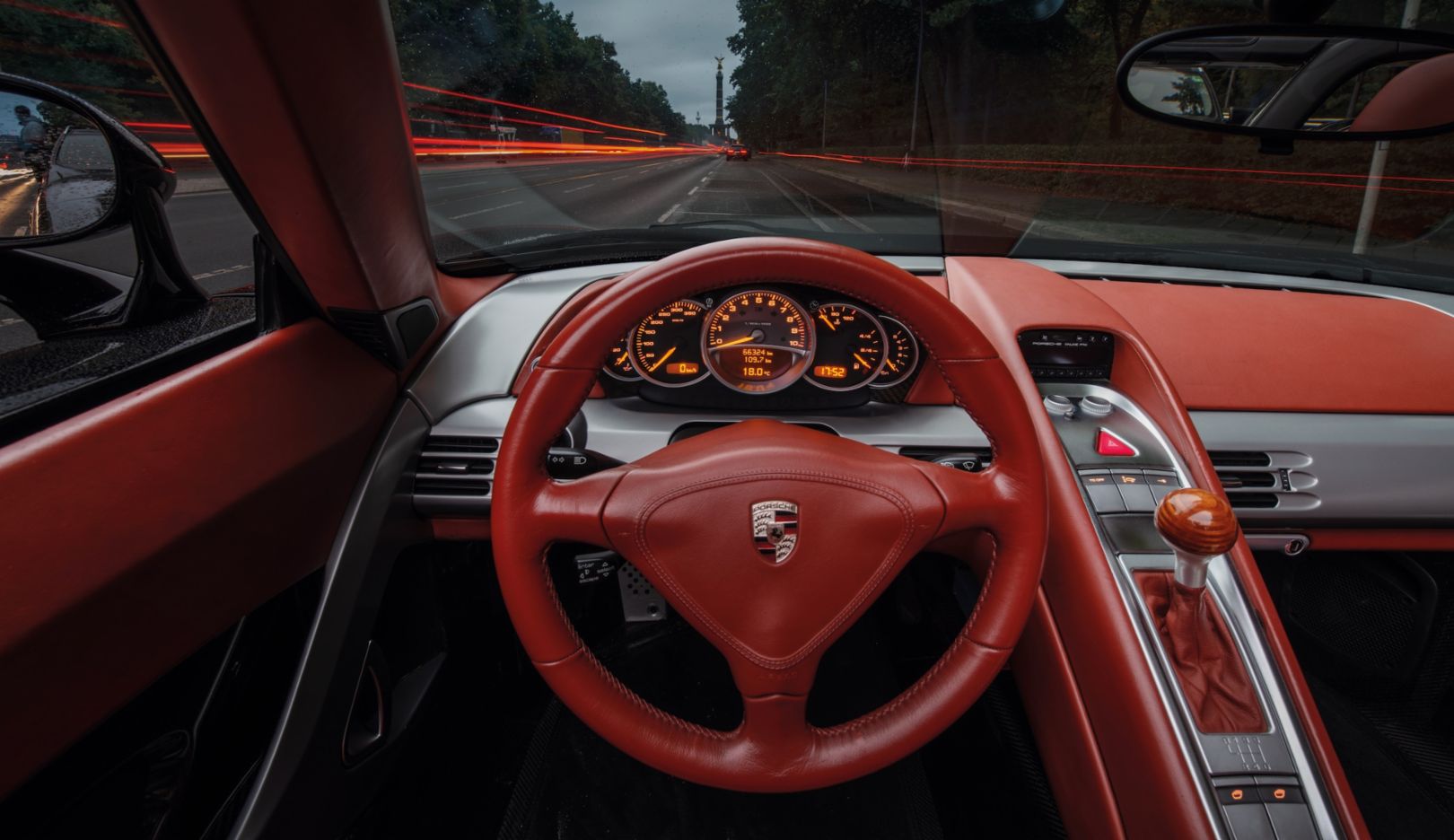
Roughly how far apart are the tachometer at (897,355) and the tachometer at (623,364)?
0.66 metres

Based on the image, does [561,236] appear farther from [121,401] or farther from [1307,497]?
[1307,497]

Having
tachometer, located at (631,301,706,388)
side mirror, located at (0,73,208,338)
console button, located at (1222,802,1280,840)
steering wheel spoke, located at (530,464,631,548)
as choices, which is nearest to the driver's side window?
side mirror, located at (0,73,208,338)

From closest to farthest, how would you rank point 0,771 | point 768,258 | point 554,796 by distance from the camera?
point 0,771 → point 768,258 → point 554,796

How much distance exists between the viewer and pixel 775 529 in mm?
1145

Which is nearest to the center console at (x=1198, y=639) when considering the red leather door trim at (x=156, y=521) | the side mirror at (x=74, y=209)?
the red leather door trim at (x=156, y=521)

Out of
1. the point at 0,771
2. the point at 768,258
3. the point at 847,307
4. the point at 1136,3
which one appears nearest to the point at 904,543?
the point at 768,258

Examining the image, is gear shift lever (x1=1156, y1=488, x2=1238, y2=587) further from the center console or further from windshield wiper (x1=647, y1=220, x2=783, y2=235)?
windshield wiper (x1=647, y1=220, x2=783, y2=235)

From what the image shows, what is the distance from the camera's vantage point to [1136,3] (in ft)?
A: 21.5

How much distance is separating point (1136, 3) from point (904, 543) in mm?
7574

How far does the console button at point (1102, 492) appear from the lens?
164cm

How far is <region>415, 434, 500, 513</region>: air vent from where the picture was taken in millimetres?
1829

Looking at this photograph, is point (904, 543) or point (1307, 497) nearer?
point (904, 543)

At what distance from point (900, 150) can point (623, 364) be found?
8321 mm

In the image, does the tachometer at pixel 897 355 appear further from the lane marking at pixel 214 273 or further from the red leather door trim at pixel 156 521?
the lane marking at pixel 214 273
